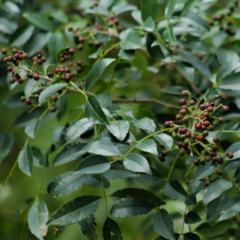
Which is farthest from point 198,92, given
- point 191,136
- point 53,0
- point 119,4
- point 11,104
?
point 53,0

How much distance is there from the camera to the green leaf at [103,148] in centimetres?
66

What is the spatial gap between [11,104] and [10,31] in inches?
12.0

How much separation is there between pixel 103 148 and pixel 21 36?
2.16 feet

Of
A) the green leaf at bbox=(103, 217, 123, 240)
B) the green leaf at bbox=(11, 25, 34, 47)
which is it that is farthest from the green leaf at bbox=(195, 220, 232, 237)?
the green leaf at bbox=(11, 25, 34, 47)

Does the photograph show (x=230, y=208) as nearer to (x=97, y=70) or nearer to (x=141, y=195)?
(x=141, y=195)

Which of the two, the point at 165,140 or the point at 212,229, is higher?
the point at 165,140

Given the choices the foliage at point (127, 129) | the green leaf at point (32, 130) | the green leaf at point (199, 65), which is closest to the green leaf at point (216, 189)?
the foliage at point (127, 129)

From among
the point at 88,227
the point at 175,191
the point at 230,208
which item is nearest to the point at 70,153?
the point at 88,227

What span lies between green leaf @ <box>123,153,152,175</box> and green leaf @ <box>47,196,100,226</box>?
15 centimetres

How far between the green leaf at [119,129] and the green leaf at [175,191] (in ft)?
0.67

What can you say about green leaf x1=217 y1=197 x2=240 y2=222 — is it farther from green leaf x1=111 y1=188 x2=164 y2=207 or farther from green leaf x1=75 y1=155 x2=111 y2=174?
green leaf x1=75 y1=155 x2=111 y2=174

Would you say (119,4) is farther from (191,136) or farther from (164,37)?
(191,136)

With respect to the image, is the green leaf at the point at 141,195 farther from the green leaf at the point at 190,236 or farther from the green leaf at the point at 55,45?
the green leaf at the point at 55,45

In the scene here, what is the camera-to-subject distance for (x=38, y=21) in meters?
1.11
